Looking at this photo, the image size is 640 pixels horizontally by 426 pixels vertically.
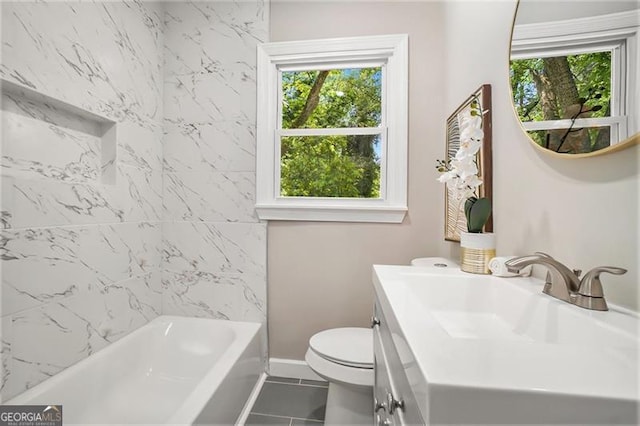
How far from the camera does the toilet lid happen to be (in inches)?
52.0

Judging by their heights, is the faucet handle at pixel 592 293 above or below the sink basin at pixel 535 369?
above

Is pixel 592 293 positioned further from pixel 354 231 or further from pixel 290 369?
pixel 290 369

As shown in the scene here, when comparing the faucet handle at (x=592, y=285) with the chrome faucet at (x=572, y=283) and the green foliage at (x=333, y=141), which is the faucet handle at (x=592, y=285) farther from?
the green foliage at (x=333, y=141)

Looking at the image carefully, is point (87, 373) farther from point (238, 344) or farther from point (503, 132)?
point (503, 132)

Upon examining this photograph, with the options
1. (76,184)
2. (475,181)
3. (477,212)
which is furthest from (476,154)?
(76,184)

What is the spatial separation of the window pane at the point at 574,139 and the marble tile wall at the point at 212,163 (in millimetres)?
1573

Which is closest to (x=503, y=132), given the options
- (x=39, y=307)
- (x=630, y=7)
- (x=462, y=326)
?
(x=630, y=7)

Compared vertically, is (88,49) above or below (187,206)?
above

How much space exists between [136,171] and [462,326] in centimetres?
196

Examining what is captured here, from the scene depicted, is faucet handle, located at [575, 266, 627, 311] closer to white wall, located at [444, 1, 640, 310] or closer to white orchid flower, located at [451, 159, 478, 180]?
white wall, located at [444, 1, 640, 310]

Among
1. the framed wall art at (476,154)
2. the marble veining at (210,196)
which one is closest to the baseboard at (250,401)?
the marble veining at (210,196)

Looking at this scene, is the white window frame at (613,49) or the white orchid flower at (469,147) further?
the white orchid flower at (469,147)

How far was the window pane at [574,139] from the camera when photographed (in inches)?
25.6

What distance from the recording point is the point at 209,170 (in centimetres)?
203
